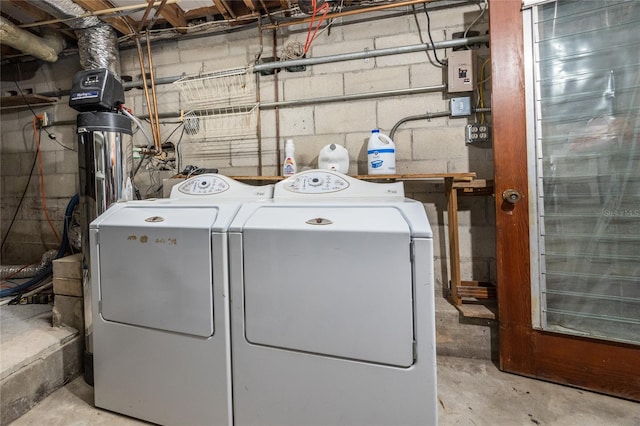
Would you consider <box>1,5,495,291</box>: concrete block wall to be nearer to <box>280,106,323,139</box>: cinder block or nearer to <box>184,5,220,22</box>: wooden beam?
<box>280,106,323,139</box>: cinder block

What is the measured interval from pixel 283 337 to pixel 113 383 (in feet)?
3.18

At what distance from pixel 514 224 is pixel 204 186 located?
1.85 m

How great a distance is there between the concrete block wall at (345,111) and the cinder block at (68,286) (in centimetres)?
97

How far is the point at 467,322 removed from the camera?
1772mm

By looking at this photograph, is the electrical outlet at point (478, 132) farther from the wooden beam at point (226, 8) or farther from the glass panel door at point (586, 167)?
the wooden beam at point (226, 8)

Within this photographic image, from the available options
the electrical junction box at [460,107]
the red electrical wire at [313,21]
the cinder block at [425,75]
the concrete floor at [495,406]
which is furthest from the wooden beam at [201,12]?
the concrete floor at [495,406]

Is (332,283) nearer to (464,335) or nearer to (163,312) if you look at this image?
(163,312)

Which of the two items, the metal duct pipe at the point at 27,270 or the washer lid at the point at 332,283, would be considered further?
the metal duct pipe at the point at 27,270

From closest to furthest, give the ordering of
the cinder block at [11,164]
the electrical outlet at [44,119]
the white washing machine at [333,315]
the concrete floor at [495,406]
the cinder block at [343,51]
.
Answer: the white washing machine at [333,315] < the concrete floor at [495,406] < the cinder block at [343,51] < the electrical outlet at [44,119] < the cinder block at [11,164]

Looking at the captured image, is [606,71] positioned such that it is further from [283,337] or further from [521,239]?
[283,337]

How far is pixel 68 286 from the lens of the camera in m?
1.73

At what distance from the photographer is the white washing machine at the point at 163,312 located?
4.00 ft

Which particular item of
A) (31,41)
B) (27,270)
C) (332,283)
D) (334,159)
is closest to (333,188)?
(334,159)

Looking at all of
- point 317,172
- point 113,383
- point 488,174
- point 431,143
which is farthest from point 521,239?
point 113,383
